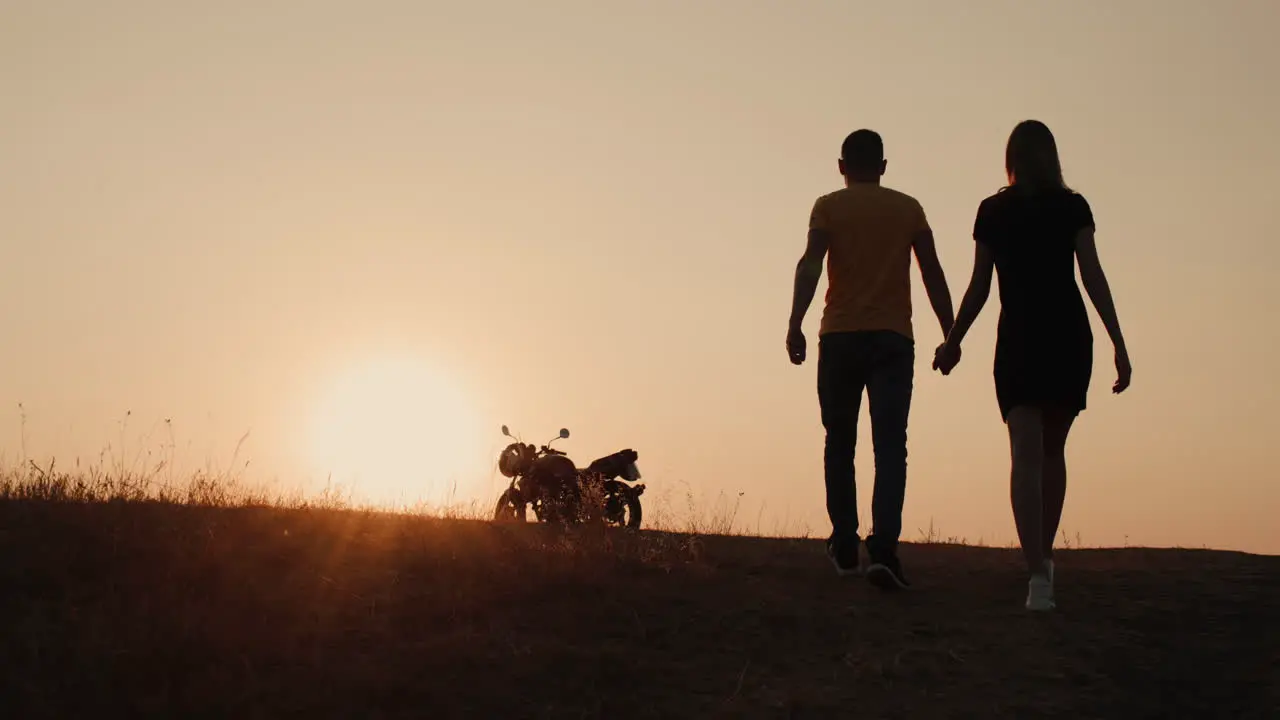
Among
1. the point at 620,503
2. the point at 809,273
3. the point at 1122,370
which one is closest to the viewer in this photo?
the point at 1122,370

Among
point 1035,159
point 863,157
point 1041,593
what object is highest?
point 863,157

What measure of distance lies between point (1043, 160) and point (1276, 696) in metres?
2.80

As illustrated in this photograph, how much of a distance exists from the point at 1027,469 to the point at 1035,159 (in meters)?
1.59

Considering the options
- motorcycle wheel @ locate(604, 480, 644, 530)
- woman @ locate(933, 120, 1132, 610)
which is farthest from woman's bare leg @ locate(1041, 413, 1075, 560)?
motorcycle wheel @ locate(604, 480, 644, 530)

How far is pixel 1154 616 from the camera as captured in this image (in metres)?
7.05

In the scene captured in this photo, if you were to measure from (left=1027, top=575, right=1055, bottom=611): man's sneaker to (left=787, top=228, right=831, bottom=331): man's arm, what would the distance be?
1.89m

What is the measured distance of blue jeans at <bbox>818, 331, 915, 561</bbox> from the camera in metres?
7.23

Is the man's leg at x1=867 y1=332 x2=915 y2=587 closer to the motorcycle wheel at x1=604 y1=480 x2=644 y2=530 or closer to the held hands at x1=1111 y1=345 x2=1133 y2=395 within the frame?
the held hands at x1=1111 y1=345 x2=1133 y2=395

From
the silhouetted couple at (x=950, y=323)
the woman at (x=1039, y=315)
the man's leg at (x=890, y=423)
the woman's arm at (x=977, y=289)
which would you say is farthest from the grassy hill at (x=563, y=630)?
the woman's arm at (x=977, y=289)

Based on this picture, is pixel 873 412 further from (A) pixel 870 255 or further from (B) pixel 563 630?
(B) pixel 563 630

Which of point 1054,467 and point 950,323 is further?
point 950,323

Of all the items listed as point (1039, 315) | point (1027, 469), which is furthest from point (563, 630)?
point (1039, 315)

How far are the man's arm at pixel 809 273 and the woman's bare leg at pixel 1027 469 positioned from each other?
52.9 inches

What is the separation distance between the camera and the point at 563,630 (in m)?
6.85
